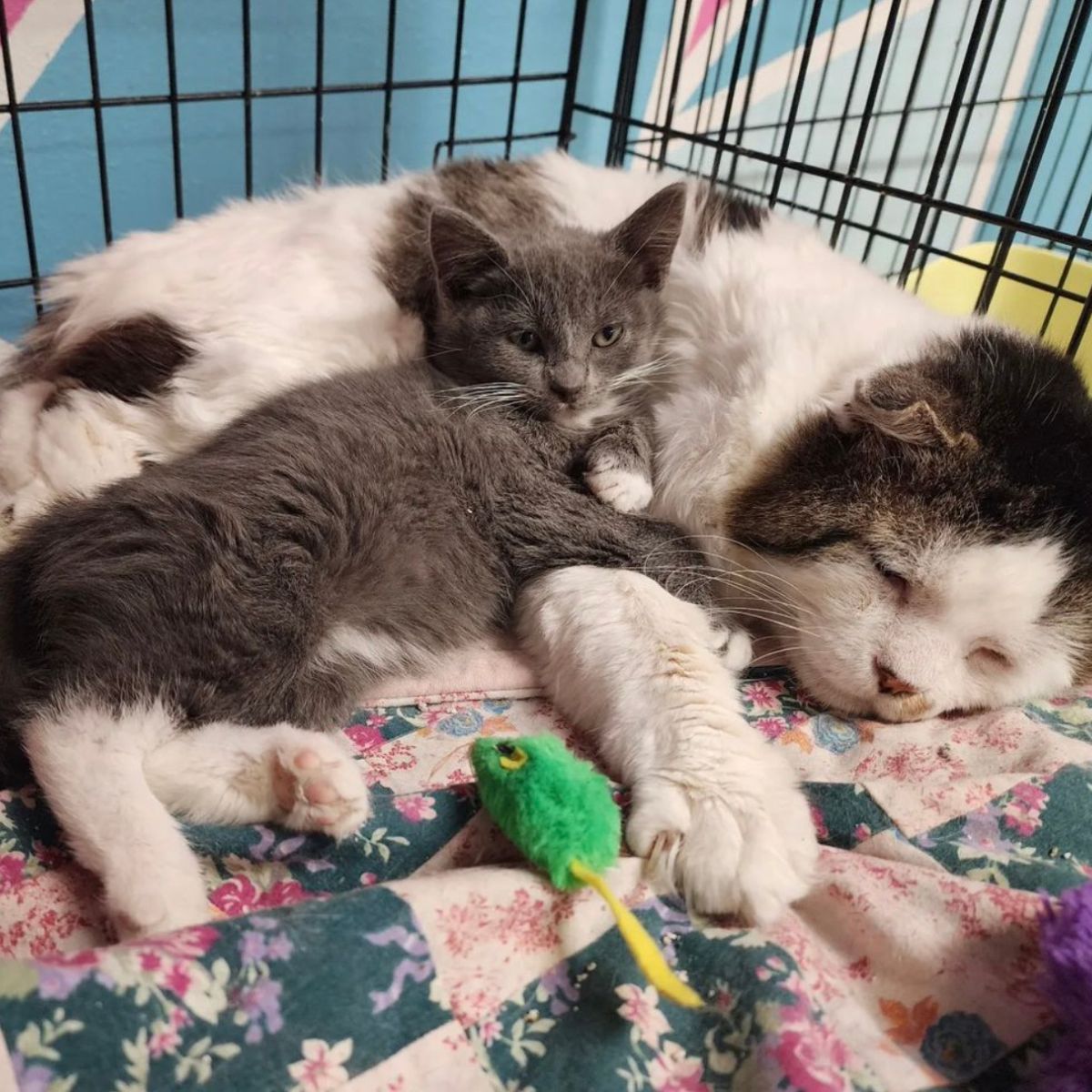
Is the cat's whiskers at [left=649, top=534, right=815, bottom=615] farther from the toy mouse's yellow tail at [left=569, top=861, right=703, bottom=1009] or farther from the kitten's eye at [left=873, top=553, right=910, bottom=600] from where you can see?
the toy mouse's yellow tail at [left=569, top=861, right=703, bottom=1009]

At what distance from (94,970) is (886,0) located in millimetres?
3407

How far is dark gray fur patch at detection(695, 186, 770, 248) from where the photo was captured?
5.20 ft

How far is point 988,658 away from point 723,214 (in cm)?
89

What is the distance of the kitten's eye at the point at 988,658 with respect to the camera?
1159 mm

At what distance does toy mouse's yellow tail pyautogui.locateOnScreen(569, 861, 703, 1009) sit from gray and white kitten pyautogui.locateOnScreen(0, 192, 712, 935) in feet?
1.04

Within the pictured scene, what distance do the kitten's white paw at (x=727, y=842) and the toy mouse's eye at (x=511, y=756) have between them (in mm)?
141

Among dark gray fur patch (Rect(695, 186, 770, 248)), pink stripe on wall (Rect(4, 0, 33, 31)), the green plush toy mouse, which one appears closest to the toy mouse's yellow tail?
the green plush toy mouse

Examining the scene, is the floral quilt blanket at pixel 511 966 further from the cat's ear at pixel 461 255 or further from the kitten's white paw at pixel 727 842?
the cat's ear at pixel 461 255

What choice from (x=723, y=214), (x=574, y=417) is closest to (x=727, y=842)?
(x=574, y=417)

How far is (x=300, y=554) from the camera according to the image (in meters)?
1.08

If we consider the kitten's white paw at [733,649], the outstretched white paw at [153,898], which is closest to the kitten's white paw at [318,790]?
the outstretched white paw at [153,898]

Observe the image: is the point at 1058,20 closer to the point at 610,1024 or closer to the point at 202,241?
the point at 202,241

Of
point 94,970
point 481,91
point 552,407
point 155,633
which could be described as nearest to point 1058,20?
point 481,91

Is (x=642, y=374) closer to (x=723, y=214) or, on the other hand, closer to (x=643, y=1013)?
(x=723, y=214)
